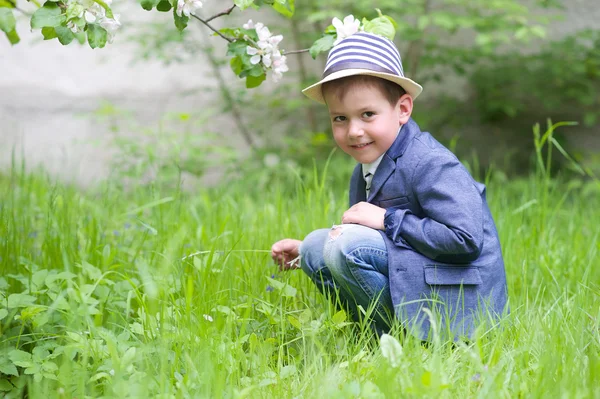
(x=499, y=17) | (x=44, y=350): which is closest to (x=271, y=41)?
(x=44, y=350)

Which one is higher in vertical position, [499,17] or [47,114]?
[499,17]

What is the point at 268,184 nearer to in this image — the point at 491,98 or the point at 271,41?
the point at 491,98

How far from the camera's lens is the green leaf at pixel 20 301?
1836 millimetres

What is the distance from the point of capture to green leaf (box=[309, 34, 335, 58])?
1954 millimetres

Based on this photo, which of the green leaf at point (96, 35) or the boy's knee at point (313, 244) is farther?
the boy's knee at point (313, 244)

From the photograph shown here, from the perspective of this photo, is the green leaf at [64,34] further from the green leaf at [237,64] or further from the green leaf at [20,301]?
the green leaf at [20,301]

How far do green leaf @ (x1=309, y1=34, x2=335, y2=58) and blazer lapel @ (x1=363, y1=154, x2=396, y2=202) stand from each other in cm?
37

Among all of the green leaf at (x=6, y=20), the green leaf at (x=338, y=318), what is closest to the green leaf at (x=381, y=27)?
the green leaf at (x=338, y=318)

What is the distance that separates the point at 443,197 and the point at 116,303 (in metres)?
1.02

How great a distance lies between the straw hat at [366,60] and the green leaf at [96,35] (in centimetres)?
61

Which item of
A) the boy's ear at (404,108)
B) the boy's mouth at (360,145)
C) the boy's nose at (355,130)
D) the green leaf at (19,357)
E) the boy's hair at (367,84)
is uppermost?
the boy's hair at (367,84)

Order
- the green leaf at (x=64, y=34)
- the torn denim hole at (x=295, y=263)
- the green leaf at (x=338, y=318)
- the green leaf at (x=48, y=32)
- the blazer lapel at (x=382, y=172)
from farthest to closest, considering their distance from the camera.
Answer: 1. the torn denim hole at (x=295, y=263)
2. the blazer lapel at (x=382, y=172)
3. the green leaf at (x=338, y=318)
4. the green leaf at (x=48, y=32)
5. the green leaf at (x=64, y=34)

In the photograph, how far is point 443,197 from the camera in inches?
69.7

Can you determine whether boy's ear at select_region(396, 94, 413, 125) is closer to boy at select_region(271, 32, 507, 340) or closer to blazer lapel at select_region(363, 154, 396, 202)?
boy at select_region(271, 32, 507, 340)
